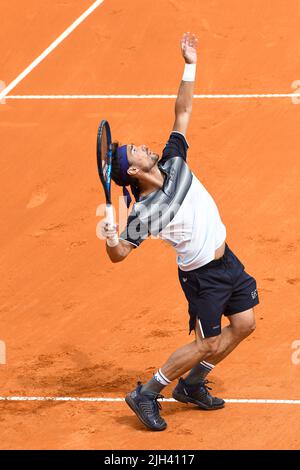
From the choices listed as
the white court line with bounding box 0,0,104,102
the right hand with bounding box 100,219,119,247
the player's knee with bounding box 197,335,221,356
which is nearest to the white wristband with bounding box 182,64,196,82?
the right hand with bounding box 100,219,119,247

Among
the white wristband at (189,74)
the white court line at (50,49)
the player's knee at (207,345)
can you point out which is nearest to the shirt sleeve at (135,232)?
the player's knee at (207,345)

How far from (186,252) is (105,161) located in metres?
0.96

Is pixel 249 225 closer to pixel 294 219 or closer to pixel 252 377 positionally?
pixel 294 219

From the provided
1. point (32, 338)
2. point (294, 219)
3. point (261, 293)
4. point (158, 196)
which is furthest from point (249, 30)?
point (158, 196)

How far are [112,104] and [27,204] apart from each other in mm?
2338

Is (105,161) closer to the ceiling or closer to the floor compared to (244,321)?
closer to the ceiling

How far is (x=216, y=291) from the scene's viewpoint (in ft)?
32.6

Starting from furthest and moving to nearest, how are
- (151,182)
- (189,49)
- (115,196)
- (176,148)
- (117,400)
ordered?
(115,196)
(117,400)
(189,49)
(176,148)
(151,182)

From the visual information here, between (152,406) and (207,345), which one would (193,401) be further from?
(207,345)

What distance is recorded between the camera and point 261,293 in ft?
41.3

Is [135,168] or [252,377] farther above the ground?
[135,168]

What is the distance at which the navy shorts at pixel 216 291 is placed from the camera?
9.92 meters

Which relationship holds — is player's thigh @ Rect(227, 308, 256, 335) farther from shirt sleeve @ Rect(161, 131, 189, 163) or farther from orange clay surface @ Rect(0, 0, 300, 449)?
shirt sleeve @ Rect(161, 131, 189, 163)

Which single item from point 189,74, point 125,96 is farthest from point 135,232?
point 125,96
